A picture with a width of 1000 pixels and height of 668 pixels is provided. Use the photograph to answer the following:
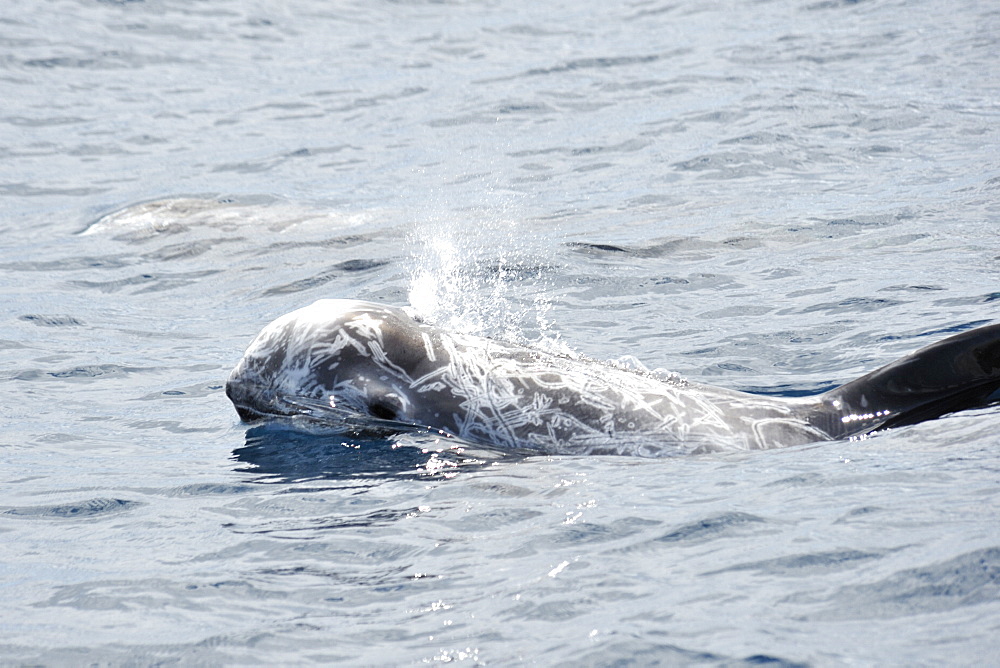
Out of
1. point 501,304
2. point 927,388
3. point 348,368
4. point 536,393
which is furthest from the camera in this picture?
point 501,304

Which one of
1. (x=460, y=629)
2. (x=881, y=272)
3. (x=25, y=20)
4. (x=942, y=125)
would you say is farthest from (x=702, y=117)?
(x=25, y=20)

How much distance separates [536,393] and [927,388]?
2243 mm

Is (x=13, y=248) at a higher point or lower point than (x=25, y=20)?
lower

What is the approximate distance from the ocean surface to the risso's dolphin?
236 millimetres

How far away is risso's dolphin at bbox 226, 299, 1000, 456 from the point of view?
696cm

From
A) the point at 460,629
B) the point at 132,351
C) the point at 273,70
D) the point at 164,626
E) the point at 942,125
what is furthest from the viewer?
the point at 273,70

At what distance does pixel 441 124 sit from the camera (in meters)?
19.6

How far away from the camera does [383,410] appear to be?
7371 mm

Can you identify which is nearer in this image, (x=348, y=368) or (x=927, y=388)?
(x=927, y=388)

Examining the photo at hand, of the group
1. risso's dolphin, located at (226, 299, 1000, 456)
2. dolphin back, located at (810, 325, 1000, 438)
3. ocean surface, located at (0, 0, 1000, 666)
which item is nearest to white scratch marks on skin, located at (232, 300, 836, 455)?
risso's dolphin, located at (226, 299, 1000, 456)

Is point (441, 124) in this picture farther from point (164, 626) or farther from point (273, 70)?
point (164, 626)

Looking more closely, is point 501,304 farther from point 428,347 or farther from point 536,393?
point 536,393

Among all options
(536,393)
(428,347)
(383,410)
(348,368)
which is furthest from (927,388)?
(348,368)

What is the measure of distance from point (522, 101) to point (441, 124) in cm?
154
